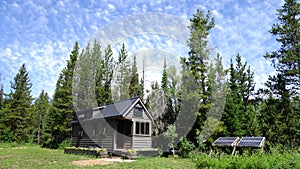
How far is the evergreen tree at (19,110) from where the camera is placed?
104 feet

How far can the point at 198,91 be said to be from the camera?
1852 centimetres

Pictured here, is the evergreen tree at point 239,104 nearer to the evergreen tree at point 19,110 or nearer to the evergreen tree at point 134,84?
the evergreen tree at point 134,84

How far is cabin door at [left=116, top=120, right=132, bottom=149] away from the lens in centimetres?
Result: 1739

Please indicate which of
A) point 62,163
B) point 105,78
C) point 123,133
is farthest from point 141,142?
point 105,78

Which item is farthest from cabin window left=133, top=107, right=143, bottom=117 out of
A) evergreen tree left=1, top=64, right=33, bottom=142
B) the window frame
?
evergreen tree left=1, top=64, right=33, bottom=142

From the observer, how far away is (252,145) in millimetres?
11125

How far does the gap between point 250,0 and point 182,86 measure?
8392mm

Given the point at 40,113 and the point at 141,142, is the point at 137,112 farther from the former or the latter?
the point at 40,113

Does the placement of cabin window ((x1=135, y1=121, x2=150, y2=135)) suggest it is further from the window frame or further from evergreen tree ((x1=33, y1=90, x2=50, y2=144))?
evergreen tree ((x1=33, y1=90, x2=50, y2=144))

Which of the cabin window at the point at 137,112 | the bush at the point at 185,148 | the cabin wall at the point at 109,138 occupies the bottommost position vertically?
the bush at the point at 185,148

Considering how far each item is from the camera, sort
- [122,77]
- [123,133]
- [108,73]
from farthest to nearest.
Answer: [108,73] < [122,77] < [123,133]

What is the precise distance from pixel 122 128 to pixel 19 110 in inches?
885

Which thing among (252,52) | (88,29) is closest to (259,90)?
(252,52)

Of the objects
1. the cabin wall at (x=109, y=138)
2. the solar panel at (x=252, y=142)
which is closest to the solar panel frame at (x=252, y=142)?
the solar panel at (x=252, y=142)
